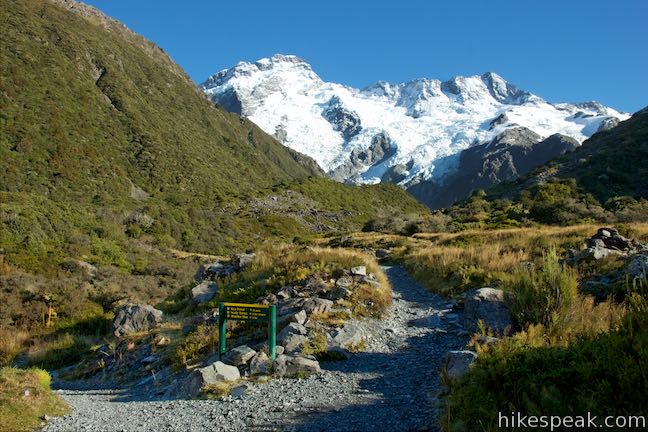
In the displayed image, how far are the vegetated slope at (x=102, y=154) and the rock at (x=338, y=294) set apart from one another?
22.3m

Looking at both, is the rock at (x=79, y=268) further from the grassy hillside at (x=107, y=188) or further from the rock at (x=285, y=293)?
the rock at (x=285, y=293)

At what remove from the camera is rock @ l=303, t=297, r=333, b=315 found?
11219 millimetres

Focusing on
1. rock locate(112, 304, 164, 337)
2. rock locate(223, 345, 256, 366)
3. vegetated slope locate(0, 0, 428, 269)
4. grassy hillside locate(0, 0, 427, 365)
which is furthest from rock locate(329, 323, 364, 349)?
vegetated slope locate(0, 0, 428, 269)

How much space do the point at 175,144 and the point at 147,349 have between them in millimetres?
90075

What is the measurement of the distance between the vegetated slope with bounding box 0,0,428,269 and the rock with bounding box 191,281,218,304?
15969 millimetres

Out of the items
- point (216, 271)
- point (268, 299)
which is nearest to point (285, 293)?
point (268, 299)

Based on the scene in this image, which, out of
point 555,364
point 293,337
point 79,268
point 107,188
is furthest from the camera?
point 107,188

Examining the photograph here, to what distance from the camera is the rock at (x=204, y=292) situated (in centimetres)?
1596

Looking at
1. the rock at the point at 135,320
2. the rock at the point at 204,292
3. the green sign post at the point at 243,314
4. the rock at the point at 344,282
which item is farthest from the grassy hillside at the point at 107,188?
the rock at the point at 344,282

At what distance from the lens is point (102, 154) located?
75375 mm

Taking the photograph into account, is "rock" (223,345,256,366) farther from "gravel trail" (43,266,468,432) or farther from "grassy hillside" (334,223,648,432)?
"grassy hillside" (334,223,648,432)

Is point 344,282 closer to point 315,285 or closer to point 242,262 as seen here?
point 315,285

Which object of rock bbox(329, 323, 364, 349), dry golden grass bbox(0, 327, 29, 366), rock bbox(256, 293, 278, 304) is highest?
rock bbox(256, 293, 278, 304)

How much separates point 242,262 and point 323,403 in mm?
12156
